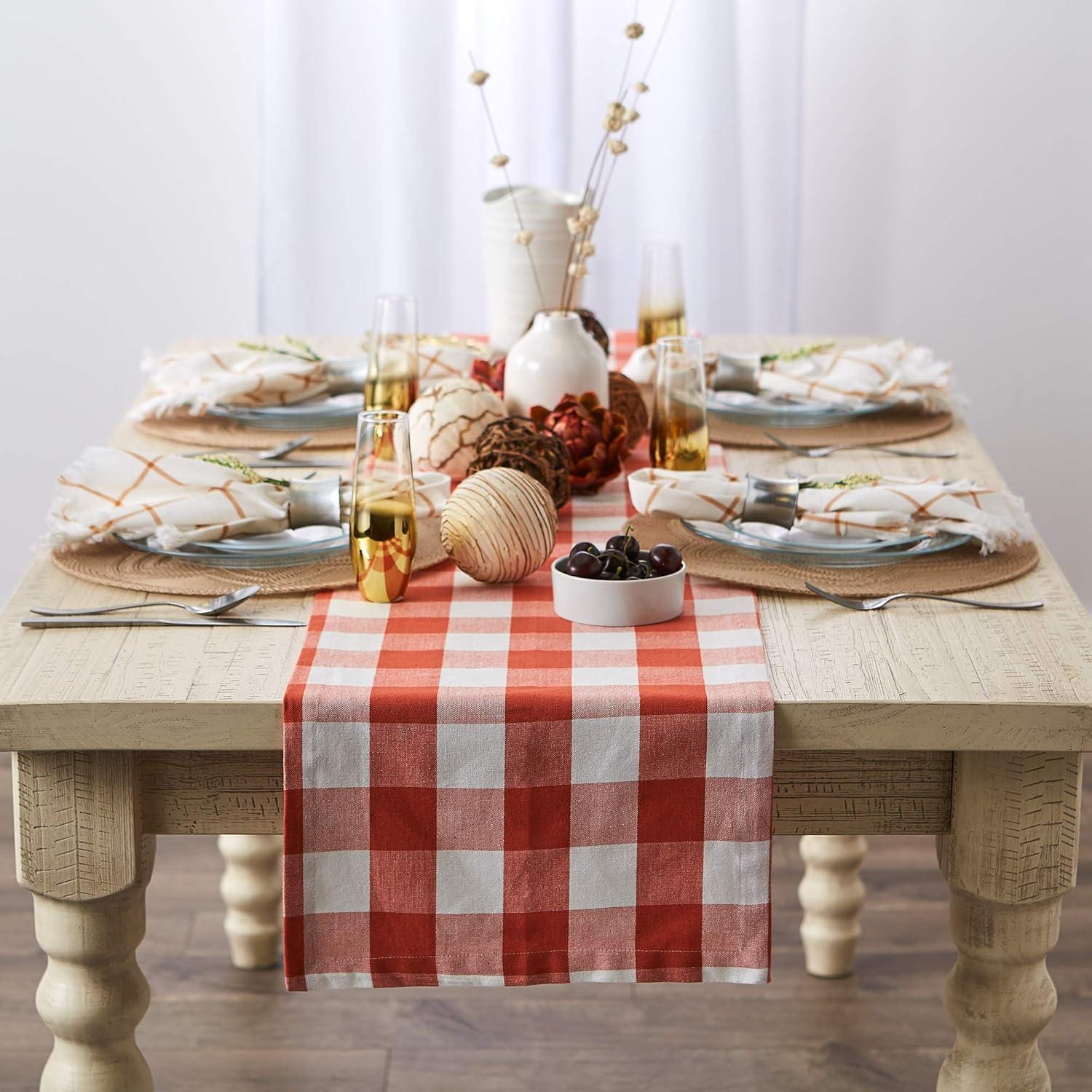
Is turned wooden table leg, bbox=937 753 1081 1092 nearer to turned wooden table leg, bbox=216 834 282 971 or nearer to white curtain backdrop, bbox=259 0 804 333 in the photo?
turned wooden table leg, bbox=216 834 282 971

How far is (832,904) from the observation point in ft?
6.31

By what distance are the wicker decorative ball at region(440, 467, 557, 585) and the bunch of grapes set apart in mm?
67

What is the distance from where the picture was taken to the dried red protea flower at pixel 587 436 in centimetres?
145

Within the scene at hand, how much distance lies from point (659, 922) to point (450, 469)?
23.4 inches

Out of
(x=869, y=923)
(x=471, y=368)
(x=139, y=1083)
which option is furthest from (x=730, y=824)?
(x=869, y=923)

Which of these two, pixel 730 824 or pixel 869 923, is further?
pixel 869 923

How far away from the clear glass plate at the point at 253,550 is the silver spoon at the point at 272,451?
0.32 metres

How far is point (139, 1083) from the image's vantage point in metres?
1.15

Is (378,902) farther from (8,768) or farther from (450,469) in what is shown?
(8,768)

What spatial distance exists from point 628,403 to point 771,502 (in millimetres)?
357

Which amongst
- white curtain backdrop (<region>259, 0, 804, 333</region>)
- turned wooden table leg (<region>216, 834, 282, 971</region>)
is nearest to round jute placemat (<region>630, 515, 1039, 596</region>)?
turned wooden table leg (<region>216, 834, 282, 971</region>)

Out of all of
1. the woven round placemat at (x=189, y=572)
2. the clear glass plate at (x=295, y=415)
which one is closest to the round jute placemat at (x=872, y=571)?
the woven round placemat at (x=189, y=572)

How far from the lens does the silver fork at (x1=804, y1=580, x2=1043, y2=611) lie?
114 centimetres

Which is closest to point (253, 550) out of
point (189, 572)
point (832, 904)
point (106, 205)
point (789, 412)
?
point (189, 572)
